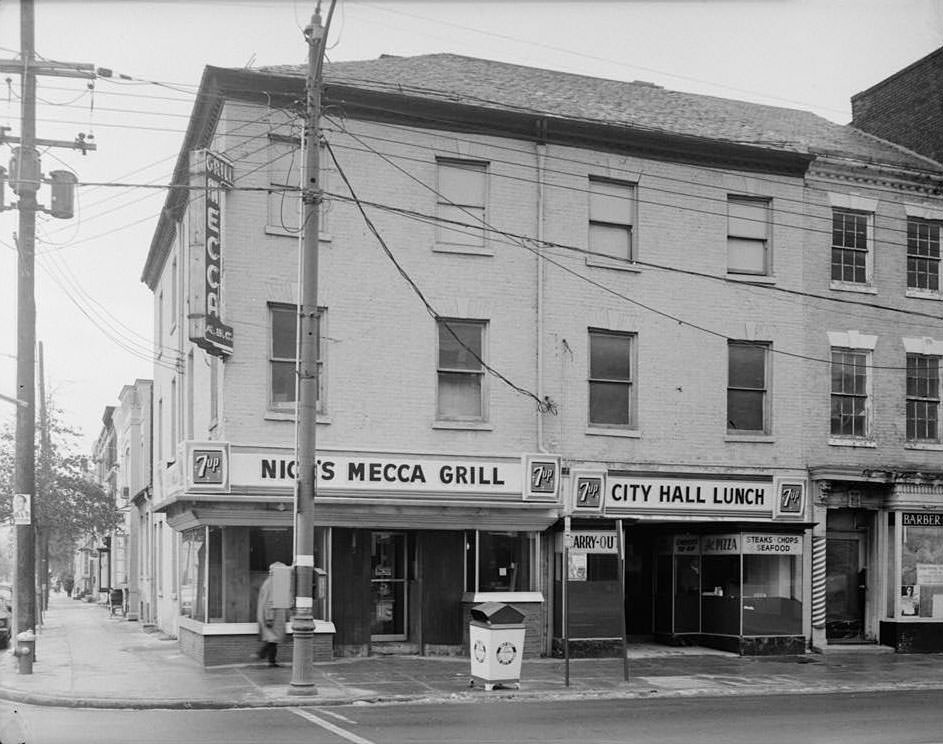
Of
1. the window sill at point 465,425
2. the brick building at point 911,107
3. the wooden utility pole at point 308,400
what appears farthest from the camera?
the brick building at point 911,107

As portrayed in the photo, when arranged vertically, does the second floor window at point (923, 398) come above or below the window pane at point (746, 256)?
below

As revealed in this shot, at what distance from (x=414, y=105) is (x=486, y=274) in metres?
3.35

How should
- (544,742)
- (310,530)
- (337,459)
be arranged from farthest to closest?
(337,459)
(310,530)
(544,742)

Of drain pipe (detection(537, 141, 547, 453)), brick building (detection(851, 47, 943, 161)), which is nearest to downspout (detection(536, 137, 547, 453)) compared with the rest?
drain pipe (detection(537, 141, 547, 453))

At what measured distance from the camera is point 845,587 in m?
25.8

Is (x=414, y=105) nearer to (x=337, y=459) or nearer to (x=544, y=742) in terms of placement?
(x=337, y=459)

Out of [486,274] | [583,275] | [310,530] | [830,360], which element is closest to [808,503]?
[830,360]

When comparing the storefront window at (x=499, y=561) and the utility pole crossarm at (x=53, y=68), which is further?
the storefront window at (x=499, y=561)

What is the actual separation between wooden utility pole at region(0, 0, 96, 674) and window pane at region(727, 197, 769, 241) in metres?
12.6

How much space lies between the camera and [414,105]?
22578 mm

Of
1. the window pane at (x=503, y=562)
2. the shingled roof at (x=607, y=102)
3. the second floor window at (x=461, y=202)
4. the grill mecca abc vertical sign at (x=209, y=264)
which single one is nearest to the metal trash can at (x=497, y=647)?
the window pane at (x=503, y=562)

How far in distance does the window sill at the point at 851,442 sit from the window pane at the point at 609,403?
457 cm

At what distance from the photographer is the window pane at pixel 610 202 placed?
79.0ft

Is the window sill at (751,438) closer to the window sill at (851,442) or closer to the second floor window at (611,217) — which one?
the window sill at (851,442)
